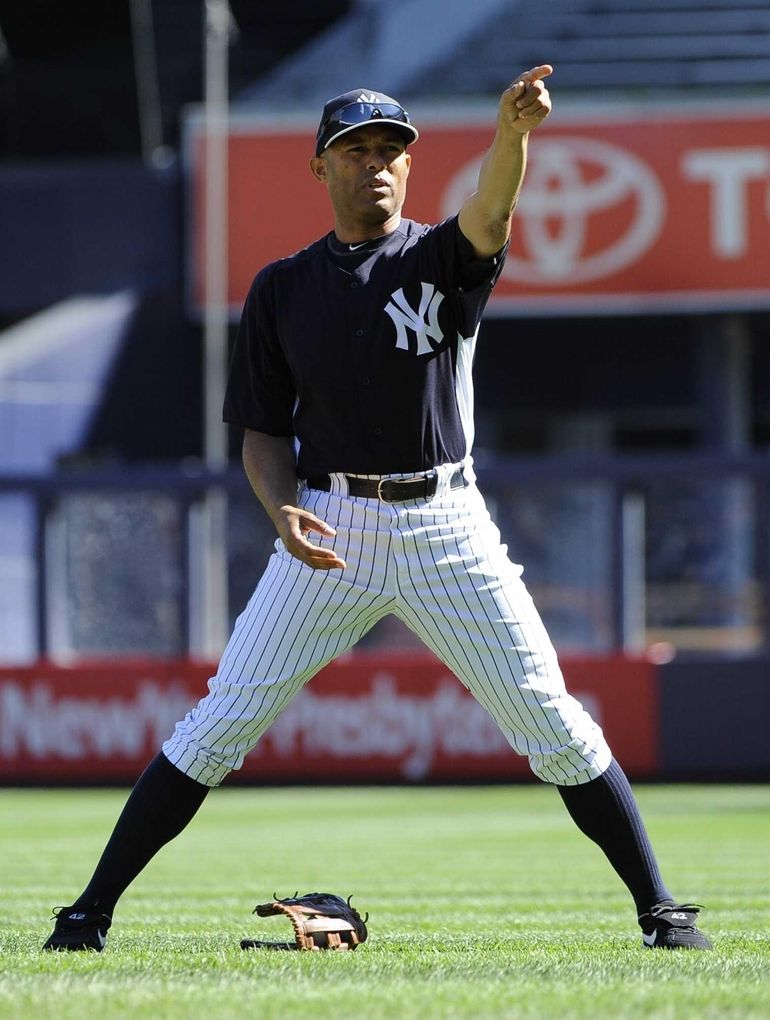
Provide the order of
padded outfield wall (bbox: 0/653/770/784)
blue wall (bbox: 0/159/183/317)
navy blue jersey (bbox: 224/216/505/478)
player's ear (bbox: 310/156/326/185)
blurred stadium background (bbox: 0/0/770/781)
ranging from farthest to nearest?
blue wall (bbox: 0/159/183/317) → blurred stadium background (bbox: 0/0/770/781) → padded outfield wall (bbox: 0/653/770/784) → player's ear (bbox: 310/156/326/185) → navy blue jersey (bbox: 224/216/505/478)

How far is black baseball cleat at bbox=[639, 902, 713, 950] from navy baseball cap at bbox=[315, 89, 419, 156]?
1876 mm

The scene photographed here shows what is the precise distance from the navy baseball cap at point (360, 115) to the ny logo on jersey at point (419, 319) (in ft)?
1.24

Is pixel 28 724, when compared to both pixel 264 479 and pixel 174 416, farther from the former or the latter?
pixel 264 479

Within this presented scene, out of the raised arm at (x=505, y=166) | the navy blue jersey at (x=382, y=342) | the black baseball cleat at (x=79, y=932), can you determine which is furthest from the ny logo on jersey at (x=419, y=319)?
the black baseball cleat at (x=79, y=932)

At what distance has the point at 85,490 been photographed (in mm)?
13742

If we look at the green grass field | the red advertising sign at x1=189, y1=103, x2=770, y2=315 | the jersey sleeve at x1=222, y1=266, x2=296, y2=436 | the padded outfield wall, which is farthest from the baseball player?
the red advertising sign at x1=189, y1=103, x2=770, y2=315

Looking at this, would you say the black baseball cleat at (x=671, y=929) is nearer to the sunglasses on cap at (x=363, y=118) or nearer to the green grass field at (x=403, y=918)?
the green grass field at (x=403, y=918)

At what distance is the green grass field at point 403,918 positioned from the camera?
11.2 ft

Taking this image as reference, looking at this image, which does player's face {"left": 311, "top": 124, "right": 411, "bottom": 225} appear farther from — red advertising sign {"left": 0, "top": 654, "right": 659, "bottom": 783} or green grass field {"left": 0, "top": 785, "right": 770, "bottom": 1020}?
red advertising sign {"left": 0, "top": 654, "right": 659, "bottom": 783}

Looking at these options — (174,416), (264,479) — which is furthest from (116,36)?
(264,479)

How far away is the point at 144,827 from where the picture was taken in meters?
4.33

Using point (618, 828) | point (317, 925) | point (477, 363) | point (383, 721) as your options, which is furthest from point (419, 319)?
point (477, 363)

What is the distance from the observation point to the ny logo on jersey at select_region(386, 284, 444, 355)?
4328 mm

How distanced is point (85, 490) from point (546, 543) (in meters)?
3.39
